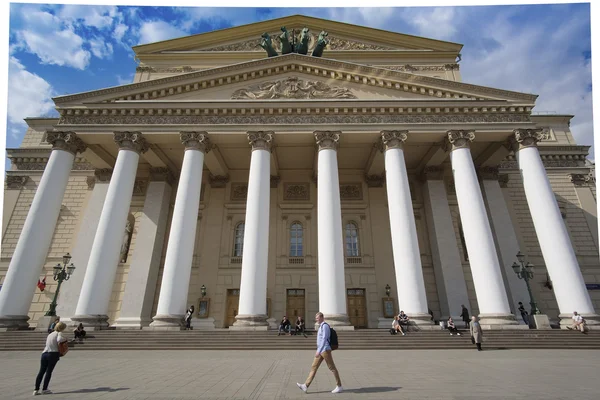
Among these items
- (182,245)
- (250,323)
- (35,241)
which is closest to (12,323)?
(35,241)

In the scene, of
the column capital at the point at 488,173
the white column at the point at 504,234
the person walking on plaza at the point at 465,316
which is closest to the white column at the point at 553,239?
the person walking on plaza at the point at 465,316

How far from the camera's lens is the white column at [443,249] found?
20.8 metres

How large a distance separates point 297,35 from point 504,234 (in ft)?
78.0

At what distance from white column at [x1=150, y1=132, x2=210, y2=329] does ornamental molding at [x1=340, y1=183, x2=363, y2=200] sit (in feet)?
34.9

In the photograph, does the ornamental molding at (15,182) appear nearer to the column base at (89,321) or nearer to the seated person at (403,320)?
the column base at (89,321)

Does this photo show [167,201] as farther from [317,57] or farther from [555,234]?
[555,234]

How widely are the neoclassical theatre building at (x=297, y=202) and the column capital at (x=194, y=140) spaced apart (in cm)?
8

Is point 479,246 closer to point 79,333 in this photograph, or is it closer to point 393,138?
point 393,138

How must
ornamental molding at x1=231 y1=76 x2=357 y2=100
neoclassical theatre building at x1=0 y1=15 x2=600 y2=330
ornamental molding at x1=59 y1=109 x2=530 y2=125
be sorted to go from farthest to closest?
ornamental molding at x1=231 y1=76 x2=357 y2=100
ornamental molding at x1=59 y1=109 x2=530 y2=125
neoclassical theatre building at x1=0 y1=15 x2=600 y2=330

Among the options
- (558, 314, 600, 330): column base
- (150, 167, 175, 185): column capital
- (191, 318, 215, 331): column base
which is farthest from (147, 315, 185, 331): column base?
(558, 314, 600, 330): column base

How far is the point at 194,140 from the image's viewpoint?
19.0 m

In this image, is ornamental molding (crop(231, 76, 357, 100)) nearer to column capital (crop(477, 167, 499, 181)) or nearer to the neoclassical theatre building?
the neoclassical theatre building

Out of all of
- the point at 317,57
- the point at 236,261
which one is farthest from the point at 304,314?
the point at 317,57

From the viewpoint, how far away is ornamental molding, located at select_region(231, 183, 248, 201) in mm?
25094
